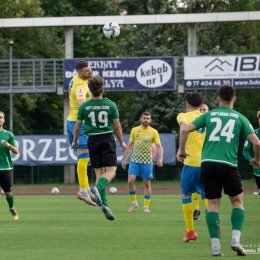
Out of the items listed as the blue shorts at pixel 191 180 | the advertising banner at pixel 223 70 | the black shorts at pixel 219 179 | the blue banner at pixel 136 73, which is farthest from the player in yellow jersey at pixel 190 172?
the blue banner at pixel 136 73

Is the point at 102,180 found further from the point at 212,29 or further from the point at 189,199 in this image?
the point at 212,29

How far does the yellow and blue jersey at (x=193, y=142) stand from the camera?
39.9 ft

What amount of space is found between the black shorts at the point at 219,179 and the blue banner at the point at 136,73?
82.2 feet

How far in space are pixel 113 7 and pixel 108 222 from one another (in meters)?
36.5

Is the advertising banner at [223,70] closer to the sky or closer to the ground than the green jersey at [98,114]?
closer to the sky

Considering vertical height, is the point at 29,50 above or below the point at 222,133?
above

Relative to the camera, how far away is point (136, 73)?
34.9 m

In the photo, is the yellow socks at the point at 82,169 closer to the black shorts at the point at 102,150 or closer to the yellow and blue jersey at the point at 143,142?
the black shorts at the point at 102,150

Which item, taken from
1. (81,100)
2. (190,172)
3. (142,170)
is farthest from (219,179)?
(142,170)

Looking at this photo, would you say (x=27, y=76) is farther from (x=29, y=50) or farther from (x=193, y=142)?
(x=193, y=142)

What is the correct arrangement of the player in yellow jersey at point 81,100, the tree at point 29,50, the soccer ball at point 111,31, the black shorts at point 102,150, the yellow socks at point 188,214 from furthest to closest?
the tree at point 29,50, the soccer ball at point 111,31, the player in yellow jersey at point 81,100, the black shorts at point 102,150, the yellow socks at point 188,214

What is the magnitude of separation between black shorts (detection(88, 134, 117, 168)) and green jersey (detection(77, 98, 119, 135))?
126 mm

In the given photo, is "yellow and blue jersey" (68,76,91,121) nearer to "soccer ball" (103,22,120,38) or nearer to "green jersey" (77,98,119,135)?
"green jersey" (77,98,119,135)

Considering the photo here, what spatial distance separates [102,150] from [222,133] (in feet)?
13.7
